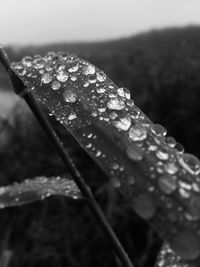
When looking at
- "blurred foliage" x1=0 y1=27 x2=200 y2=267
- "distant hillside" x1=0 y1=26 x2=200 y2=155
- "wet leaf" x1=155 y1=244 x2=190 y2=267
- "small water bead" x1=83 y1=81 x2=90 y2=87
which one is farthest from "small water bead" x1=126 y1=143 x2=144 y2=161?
"distant hillside" x1=0 y1=26 x2=200 y2=155

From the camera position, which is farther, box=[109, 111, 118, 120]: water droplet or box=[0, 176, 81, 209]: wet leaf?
box=[0, 176, 81, 209]: wet leaf

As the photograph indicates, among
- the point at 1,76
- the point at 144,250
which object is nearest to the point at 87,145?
the point at 144,250

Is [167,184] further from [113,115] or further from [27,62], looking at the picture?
[27,62]

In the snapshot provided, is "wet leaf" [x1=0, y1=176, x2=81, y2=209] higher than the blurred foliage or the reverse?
higher

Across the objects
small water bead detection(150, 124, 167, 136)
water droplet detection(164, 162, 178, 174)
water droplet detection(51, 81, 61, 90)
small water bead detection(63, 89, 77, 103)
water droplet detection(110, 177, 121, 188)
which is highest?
water droplet detection(164, 162, 178, 174)

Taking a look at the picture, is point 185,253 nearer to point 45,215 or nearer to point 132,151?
point 132,151

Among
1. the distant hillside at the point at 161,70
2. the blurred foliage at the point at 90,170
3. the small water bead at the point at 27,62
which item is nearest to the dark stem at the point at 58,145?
the small water bead at the point at 27,62

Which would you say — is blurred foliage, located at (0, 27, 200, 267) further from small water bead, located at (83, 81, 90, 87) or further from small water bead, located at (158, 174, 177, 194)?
small water bead, located at (158, 174, 177, 194)
